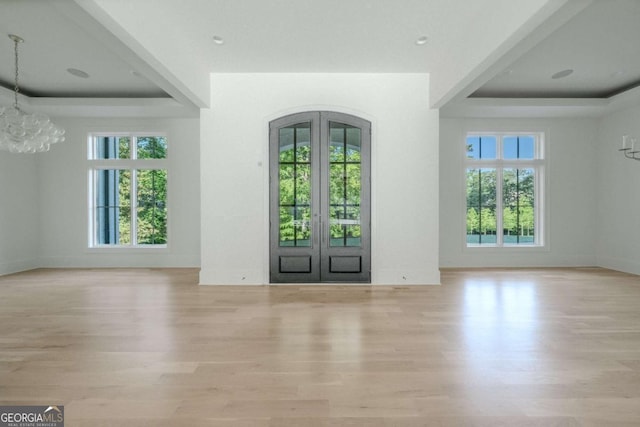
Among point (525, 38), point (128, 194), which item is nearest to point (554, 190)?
point (525, 38)

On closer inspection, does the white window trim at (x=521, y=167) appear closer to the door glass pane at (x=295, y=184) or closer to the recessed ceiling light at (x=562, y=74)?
the recessed ceiling light at (x=562, y=74)

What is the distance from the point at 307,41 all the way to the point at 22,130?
3.61 meters

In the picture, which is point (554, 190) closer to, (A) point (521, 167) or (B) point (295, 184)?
(A) point (521, 167)

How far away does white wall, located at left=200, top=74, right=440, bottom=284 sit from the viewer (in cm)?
Answer: 520

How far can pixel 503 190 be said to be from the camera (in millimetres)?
6984

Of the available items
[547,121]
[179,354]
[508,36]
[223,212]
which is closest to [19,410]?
[179,354]

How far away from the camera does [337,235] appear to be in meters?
5.25

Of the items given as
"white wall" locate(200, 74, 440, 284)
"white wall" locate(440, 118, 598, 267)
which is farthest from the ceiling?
"white wall" locate(440, 118, 598, 267)

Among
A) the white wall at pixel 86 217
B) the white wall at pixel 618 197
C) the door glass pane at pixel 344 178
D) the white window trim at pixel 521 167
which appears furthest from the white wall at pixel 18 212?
the white wall at pixel 618 197

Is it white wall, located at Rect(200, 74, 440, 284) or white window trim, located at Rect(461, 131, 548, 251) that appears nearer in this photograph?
white wall, located at Rect(200, 74, 440, 284)

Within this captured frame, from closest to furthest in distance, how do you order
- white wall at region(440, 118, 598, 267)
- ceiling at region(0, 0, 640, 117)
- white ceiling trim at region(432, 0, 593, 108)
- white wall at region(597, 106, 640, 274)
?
white ceiling trim at region(432, 0, 593, 108) < ceiling at region(0, 0, 640, 117) < white wall at region(597, 106, 640, 274) < white wall at region(440, 118, 598, 267)

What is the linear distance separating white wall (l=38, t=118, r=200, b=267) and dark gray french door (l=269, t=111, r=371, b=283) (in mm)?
2398

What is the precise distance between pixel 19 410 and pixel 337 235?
3.94m
